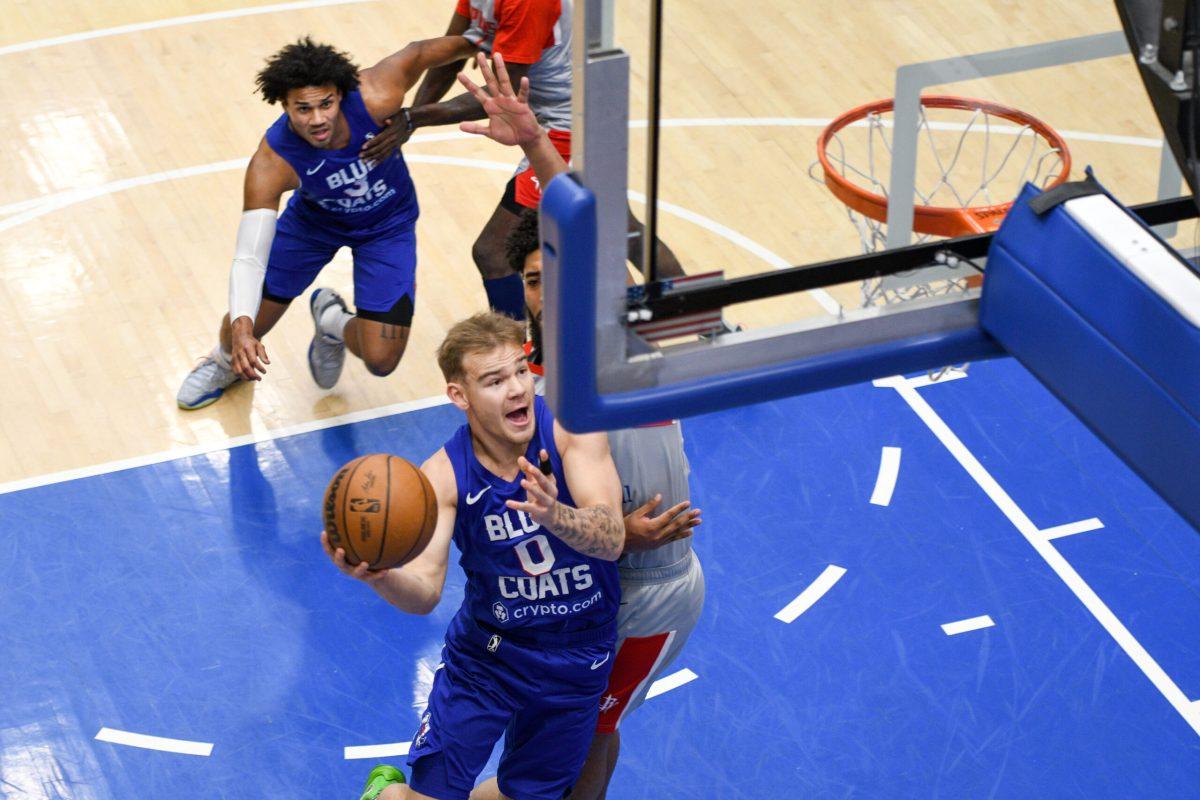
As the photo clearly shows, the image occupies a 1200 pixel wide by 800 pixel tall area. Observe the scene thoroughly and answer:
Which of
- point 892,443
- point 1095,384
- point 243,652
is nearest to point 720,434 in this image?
point 892,443

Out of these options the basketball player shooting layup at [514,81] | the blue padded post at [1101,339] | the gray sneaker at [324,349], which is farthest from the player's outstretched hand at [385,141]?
the blue padded post at [1101,339]

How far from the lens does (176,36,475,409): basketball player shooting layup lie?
6574 millimetres

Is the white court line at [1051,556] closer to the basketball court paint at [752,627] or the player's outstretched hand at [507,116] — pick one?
the basketball court paint at [752,627]

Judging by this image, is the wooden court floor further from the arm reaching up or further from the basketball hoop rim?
the arm reaching up

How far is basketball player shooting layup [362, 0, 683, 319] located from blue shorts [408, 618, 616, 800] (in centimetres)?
255

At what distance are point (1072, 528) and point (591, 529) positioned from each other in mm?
2873

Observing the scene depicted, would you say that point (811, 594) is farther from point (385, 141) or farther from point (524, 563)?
point (385, 141)

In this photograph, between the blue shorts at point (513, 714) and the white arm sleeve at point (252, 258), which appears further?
the white arm sleeve at point (252, 258)

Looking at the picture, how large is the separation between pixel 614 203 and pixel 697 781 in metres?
2.93

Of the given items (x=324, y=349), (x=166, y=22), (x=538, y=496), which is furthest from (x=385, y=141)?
(x=166, y=22)

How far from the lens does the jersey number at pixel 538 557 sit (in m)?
4.60

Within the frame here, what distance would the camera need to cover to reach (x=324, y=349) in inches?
285

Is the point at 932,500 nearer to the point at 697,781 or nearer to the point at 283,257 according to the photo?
the point at 697,781

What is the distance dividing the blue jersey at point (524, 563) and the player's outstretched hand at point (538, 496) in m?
0.29
